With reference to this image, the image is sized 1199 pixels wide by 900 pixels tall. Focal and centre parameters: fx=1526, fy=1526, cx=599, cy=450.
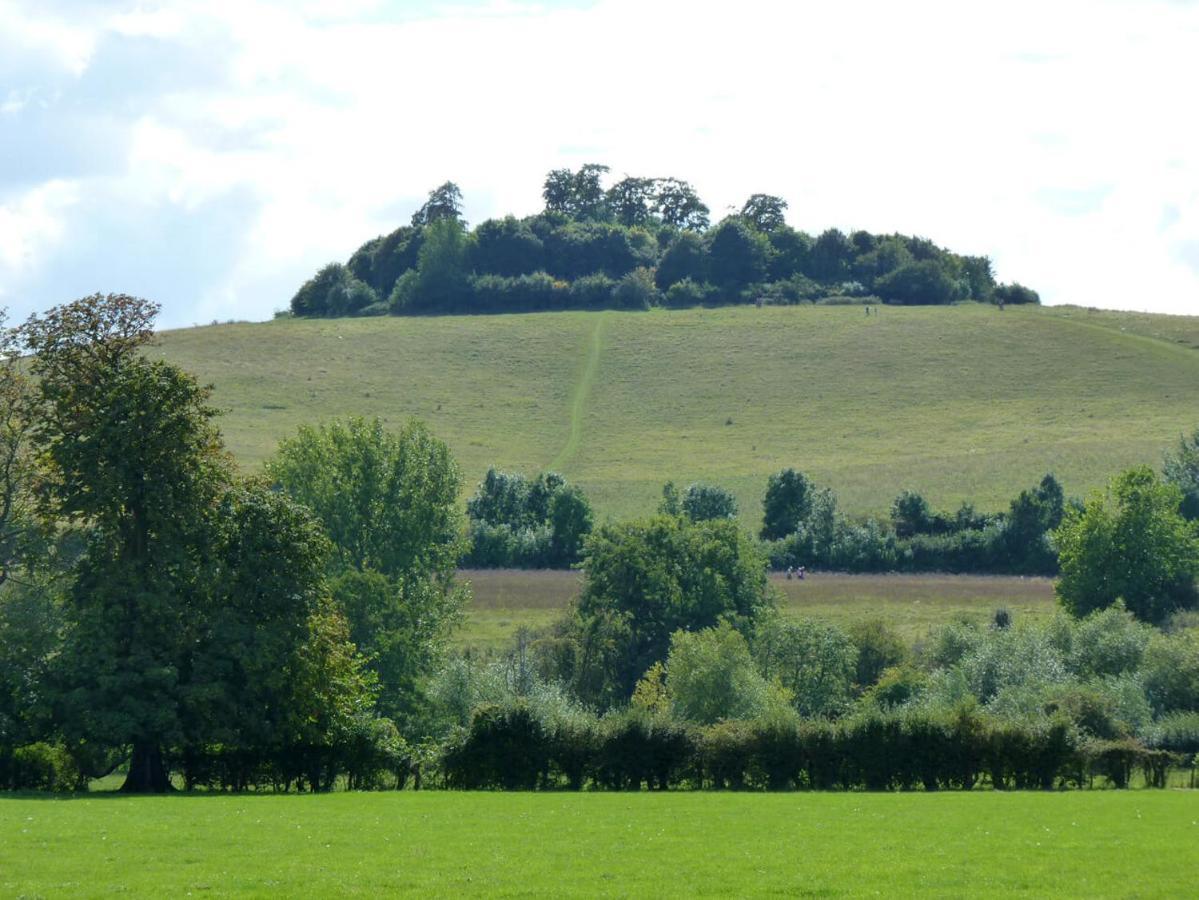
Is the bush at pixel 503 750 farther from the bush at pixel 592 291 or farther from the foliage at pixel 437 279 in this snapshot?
the bush at pixel 592 291

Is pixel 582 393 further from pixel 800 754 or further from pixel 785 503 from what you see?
pixel 800 754

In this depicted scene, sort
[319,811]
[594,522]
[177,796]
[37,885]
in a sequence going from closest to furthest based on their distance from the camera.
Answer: [37,885], [319,811], [177,796], [594,522]

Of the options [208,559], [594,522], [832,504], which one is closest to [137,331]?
[208,559]

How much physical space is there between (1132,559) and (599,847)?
62.6m

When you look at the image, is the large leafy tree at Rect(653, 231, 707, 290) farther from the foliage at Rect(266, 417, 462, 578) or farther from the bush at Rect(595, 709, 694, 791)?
the bush at Rect(595, 709, 694, 791)

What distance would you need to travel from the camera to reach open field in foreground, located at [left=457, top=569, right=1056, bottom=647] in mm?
80250

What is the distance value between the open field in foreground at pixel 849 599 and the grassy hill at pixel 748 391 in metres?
16.4

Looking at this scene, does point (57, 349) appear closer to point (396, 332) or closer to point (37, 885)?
point (37, 885)

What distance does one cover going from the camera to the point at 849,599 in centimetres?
8638

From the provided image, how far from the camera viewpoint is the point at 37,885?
21938mm

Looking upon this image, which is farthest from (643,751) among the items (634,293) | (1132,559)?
(634,293)

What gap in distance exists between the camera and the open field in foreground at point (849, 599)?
263 ft

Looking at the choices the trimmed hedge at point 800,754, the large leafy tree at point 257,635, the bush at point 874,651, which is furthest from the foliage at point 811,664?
the large leafy tree at point 257,635

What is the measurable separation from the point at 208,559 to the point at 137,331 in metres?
7.42
